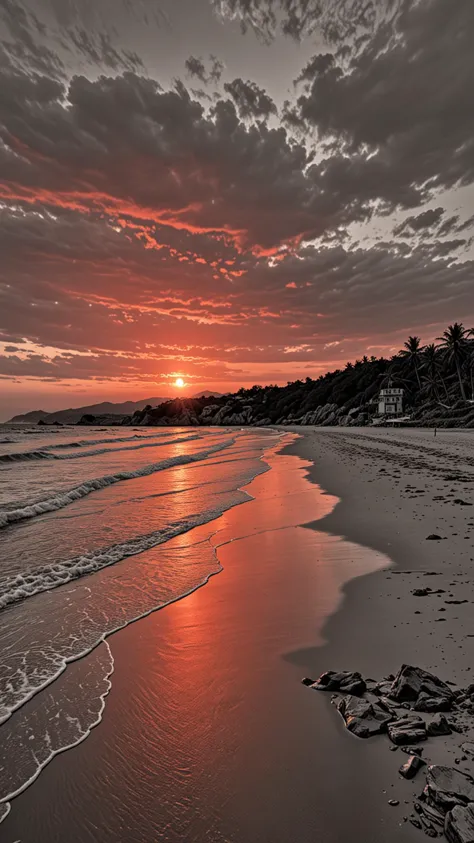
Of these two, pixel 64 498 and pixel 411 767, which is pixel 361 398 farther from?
pixel 411 767

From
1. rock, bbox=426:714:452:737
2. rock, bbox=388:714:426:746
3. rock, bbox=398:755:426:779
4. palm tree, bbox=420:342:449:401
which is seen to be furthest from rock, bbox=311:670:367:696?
palm tree, bbox=420:342:449:401

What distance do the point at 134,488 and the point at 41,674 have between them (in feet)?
44.0

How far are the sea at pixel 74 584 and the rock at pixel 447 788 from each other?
266 centimetres

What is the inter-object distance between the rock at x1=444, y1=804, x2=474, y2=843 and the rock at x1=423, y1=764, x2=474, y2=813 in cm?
7

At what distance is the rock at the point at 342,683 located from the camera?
3.63 meters

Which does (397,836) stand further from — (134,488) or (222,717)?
(134,488)

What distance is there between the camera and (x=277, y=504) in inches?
529

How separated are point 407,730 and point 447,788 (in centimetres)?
55

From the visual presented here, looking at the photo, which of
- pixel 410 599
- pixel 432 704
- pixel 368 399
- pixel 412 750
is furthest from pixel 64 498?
pixel 368 399

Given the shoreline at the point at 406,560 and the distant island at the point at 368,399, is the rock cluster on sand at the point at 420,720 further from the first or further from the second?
the distant island at the point at 368,399

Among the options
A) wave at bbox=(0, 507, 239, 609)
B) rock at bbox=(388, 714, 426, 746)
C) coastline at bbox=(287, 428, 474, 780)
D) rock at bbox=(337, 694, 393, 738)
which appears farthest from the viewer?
wave at bbox=(0, 507, 239, 609)

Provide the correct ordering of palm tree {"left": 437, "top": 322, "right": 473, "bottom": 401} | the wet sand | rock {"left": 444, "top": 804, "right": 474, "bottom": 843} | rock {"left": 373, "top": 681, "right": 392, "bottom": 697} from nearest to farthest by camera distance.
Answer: rock {"left": 444, "top": 804, "right": 474, "bottom": 843}
the wet sand
rock {"left": 373, "top": 681, "right": 392, "bottom": 697}
palm tree {"left": 437, "top": 322, "right": 473, "bottom": 401}

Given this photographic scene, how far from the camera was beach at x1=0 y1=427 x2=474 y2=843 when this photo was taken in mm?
2561

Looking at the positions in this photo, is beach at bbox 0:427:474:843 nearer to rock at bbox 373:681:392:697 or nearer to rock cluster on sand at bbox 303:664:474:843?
rock cluster on sand at bbox 303:664:474:843
